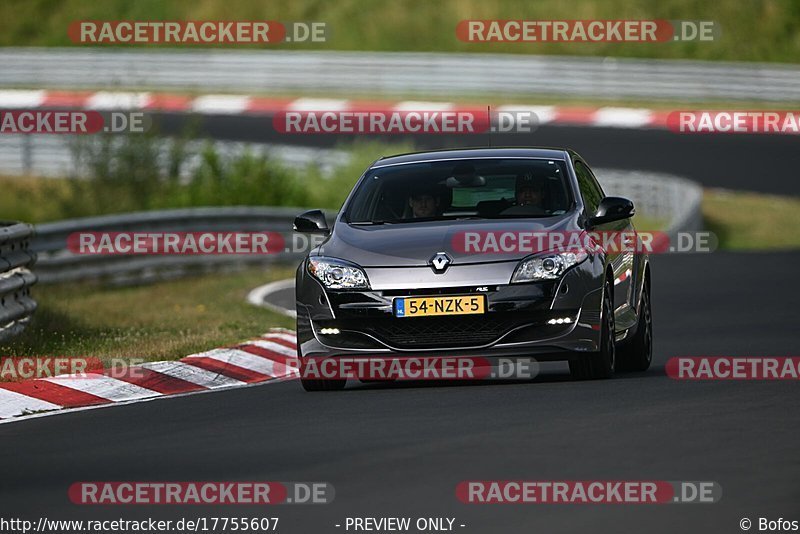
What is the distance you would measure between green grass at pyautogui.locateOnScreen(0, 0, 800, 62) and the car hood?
1587 inches

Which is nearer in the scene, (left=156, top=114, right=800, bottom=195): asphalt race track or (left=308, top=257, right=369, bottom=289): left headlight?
(left=308, top=257, right=369, bottom=289): left headlight

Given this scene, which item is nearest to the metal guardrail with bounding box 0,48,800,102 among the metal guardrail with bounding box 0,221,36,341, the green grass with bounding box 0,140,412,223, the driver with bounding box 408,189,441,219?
the green grass with bounding box 0,140,412,223

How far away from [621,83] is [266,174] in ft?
50.8

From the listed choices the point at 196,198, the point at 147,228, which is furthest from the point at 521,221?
the point at 196,198

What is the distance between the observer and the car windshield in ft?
41.0

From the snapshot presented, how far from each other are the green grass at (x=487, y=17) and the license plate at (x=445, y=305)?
134ft

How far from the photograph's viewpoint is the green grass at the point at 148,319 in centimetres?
1450

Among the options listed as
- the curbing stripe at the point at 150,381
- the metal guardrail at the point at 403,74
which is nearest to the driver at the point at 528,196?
the curbing stripe at the point at 150,381

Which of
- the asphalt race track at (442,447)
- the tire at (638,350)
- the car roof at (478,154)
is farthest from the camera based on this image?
the tire at (638,350)

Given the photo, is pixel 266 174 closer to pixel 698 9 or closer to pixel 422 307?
pixel 422 307

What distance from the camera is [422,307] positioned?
11.6 meters

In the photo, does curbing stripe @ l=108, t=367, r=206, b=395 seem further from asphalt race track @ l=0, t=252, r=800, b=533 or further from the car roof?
the car roof

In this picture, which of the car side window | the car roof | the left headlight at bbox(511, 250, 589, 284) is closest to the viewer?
the left headlight at bbox(511, 250, 589, 284)

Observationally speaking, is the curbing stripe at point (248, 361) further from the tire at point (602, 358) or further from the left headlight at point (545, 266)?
the left headlight at point (545, 266)
